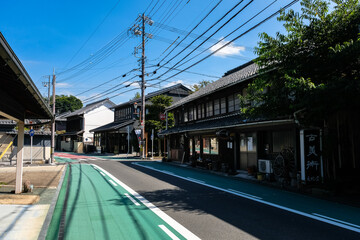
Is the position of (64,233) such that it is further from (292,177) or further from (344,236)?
(292,177)

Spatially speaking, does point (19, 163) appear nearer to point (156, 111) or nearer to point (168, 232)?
point (168, 232)

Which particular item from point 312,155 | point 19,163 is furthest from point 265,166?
point 19,163

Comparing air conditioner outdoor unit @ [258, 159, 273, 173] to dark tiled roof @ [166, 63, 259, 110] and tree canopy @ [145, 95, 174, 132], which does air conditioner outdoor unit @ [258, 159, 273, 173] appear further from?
tree canopy @ [145, 95, 174, 132]

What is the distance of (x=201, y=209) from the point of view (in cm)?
738

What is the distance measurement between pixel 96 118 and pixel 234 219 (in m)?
46.3

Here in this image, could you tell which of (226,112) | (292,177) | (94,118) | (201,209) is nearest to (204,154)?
(226,112)

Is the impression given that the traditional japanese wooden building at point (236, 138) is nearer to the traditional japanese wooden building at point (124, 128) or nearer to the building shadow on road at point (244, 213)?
the building shadow on road at point (244, 213)

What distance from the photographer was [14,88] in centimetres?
688

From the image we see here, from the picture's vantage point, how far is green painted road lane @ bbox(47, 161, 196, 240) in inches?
211

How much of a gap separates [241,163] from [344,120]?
7.30 m

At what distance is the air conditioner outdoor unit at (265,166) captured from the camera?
Answer: 12664 mm

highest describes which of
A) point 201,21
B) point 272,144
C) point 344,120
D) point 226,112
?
point 201,21

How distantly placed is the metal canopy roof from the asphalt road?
489cm

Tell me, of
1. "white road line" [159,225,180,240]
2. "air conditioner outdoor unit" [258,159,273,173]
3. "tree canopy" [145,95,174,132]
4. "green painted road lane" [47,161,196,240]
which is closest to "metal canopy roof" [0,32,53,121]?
"green painted road lane" [47,161,196,240]
